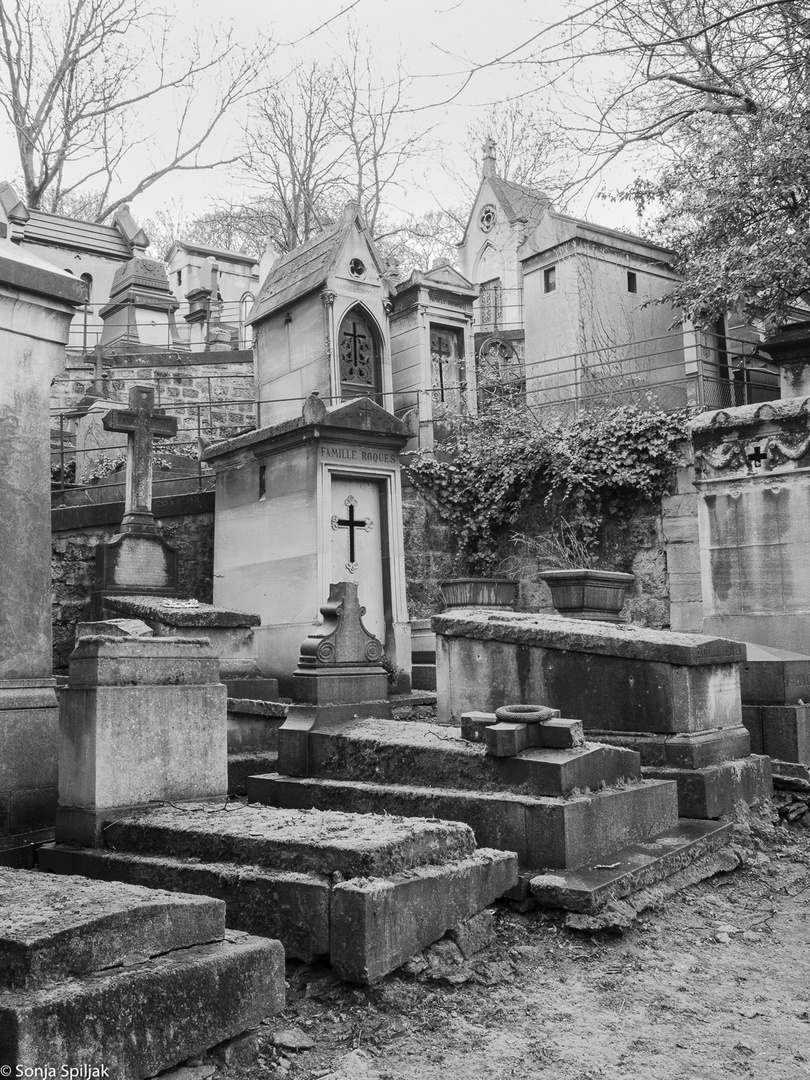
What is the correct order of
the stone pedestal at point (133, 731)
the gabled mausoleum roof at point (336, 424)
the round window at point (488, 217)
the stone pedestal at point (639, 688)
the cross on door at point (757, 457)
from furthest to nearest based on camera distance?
the round window at point (488, 217) → the cross on door at point (757, 457) → the gabled mausoleum roof at point (336, 424) → the stone pedestal at point (639, 688) → the stone pedestal at point (133, 731)

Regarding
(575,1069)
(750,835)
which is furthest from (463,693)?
(575,1069)

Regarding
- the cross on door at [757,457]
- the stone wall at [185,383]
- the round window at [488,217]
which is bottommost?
the cross on door at [757,457]

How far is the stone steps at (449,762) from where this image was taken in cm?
475

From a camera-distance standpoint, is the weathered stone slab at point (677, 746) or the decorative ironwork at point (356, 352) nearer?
the weathered stone slab at point (677, 746)

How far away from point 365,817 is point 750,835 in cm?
276

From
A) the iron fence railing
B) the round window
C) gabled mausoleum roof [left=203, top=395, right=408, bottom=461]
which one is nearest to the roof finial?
the round window

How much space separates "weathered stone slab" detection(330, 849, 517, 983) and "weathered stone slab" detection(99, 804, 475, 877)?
0.27ft

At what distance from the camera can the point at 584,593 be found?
7.94 m

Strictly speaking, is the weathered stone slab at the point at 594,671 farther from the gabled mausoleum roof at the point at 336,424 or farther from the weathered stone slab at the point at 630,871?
the gabled mausoleum roof at the point at 336,424

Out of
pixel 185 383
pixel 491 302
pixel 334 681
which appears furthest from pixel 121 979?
pixel 491 302

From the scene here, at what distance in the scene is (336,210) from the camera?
26750mm

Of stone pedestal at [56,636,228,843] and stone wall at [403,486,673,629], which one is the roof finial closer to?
stone wall at [403,486,673,629]

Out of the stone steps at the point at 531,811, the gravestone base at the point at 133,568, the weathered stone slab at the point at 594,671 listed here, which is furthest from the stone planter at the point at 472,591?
the stone steps at the point at 531,811

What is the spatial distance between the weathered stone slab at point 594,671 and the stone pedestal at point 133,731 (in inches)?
82.6
